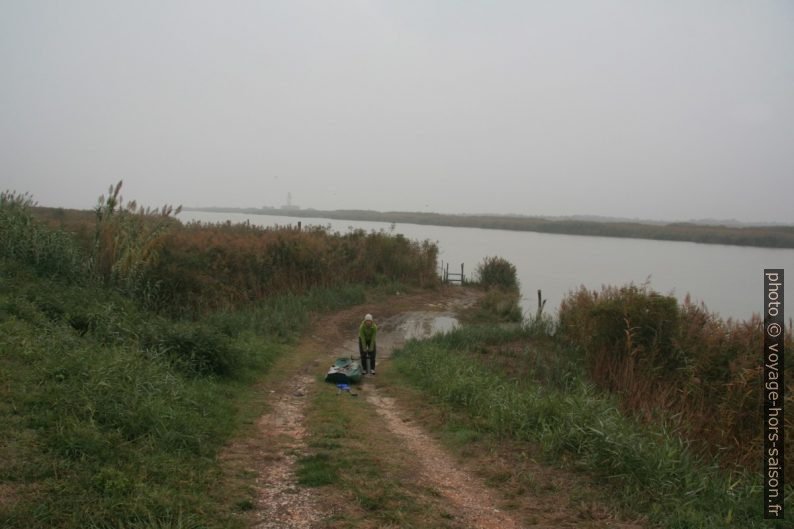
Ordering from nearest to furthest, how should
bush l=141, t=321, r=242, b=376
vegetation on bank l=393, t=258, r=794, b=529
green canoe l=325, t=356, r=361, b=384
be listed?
1. vegetation on bank l=393, t=258, r=794, b=529
2. bush l=141, t=321, r=242, b=376
3. green canoe l=325, t=356, r=361, b=384

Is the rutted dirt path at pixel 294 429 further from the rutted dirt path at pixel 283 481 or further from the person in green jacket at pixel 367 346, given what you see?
the person in green jacket at pixel 367 346

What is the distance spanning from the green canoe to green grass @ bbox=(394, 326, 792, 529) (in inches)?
38.9

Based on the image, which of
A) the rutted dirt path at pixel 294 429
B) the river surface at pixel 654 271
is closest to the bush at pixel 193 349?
the rutted dirt path at pixel 294 429

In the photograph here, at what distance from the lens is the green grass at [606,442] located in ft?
15.7

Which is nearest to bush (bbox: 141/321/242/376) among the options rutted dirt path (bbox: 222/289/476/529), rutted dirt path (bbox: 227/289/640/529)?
rutted dirt path (bbox: 222/289/476/529)

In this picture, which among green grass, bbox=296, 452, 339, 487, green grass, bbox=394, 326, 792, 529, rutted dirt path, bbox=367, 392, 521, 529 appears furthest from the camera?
green grass, bbox=296, 452, 339, 487

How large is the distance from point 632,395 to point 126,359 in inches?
298

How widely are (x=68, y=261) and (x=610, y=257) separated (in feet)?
166

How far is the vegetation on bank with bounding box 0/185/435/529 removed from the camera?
3.88 metres

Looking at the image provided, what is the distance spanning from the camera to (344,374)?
32.4ft

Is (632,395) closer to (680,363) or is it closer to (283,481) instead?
(680,363)

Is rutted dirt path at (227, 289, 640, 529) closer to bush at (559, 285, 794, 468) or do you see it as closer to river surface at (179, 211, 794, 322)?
bush at (559, 285, 794, 468)

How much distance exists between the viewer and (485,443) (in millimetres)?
6332

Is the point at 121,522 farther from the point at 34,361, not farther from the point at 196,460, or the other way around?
the point at 34,361
